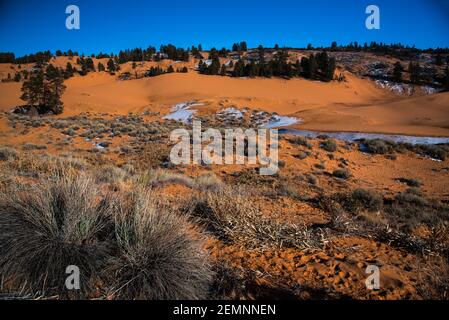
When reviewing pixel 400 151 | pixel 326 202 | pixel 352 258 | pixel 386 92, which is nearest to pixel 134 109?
pixel 400 151

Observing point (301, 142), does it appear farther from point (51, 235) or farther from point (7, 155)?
point (51, 235)

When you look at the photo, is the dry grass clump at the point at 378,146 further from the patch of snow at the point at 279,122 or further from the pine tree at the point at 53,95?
the pine tree at the point at 53,95

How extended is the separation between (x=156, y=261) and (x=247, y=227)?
5.78 ft

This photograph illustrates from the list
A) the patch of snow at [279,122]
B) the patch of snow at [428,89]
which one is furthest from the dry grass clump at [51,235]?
the patch of snow at [428,89]

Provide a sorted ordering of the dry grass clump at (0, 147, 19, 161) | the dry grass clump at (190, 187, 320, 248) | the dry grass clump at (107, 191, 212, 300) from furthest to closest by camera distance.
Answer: the dry grass clump at (0, 147, 19, 161) → the dry grass clump at (190, 187, 320, 248) → the dry grass clump at (107, 191, 212, 300)

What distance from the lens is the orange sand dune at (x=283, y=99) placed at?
2448cm

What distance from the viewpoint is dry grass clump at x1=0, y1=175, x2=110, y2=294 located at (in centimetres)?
295

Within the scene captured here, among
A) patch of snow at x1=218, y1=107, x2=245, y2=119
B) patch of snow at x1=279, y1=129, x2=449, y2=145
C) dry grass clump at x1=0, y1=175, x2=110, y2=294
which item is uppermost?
patch of snow at x1=218, y1=107, x2=245, y2=119

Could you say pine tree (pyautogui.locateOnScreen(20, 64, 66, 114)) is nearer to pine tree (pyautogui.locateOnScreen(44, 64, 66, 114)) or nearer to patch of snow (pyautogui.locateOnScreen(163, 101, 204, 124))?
pine tree (pyautogui.locateOnScreen(44, 64, 66, 114))

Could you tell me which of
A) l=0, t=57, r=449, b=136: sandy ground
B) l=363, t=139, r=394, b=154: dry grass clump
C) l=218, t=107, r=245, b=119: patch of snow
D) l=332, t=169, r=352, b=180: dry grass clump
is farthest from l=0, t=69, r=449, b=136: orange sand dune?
l=332, t=169, r=352, b=180: dry grass clump

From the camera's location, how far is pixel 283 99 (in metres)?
41.0

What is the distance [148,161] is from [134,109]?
26.7 metres
